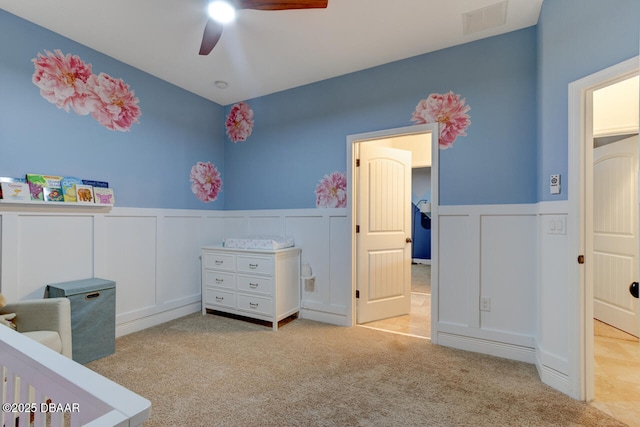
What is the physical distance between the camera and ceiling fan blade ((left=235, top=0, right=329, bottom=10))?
166 cm

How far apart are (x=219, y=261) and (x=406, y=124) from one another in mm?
2356

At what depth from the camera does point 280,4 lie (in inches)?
66.2

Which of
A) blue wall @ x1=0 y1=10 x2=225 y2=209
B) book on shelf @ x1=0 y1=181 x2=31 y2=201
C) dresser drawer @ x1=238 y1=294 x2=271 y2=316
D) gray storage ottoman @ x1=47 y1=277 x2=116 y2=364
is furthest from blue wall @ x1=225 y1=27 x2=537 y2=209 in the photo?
book on shelf @ x1=0 y1=181 x2=31 y2=201

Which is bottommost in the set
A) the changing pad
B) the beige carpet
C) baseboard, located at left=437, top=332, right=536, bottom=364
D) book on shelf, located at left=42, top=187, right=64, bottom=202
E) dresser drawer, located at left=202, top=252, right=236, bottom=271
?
the beige carpet

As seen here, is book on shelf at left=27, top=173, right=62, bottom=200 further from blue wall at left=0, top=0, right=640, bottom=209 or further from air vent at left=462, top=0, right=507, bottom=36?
air vent at left=462, top=0, right=507, bottom=36

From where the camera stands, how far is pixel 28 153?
2.21m

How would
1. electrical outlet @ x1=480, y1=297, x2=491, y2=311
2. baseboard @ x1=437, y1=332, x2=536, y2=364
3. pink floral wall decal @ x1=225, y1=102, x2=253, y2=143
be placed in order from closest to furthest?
1. baseboard @ x1=437, y1=332, x2=536, y2=364
2. electrical outlet @ x1=480, y1=297, x2=491, y2=311
3. pink floral wall decal @ x1=225, y1=102, x2=253, y2=143

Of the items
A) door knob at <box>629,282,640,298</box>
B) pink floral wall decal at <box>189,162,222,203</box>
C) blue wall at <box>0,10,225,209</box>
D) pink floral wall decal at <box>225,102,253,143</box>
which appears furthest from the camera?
pink floral wall decal at <box>225,102,253,143</box>

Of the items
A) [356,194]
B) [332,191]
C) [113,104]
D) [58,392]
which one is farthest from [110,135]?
[58,392]

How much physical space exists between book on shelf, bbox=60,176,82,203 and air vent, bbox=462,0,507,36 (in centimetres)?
325

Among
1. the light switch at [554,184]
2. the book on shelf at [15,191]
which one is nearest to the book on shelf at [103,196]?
the book on shelf at [15,191]

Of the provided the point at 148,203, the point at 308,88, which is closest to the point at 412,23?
the point at 308,88

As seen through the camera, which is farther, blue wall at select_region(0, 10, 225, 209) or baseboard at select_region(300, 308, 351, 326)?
baseboard at select_region(300, 308, 351, 326)

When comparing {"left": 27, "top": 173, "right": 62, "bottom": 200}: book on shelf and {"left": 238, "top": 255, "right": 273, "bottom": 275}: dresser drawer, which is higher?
{"left": 27, "top": 173, "right": 62, "bottom": 200}: book on shelf
